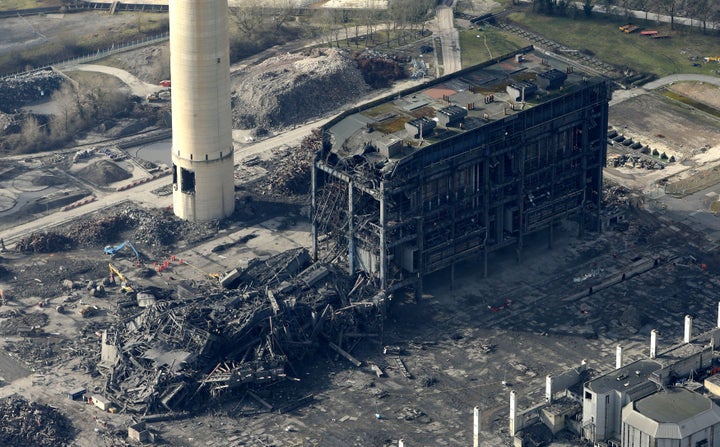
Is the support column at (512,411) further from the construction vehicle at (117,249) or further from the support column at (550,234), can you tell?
the construction vehicle at (117,249)

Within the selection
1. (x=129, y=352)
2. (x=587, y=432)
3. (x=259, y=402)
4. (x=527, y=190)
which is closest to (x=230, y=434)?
(x=259, y=402)

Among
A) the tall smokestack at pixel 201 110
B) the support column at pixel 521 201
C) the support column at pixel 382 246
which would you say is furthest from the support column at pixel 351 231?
the tall smokestack at pixel 201 110

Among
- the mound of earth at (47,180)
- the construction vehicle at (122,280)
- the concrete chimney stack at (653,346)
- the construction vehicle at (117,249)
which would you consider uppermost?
the mound of earth at (47,180)

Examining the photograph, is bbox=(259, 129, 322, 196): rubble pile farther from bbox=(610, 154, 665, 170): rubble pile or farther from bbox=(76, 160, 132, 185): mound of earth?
bbox=(610, 154, 665, 170): rubble pile

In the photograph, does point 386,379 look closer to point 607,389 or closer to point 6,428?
A: point 607,389

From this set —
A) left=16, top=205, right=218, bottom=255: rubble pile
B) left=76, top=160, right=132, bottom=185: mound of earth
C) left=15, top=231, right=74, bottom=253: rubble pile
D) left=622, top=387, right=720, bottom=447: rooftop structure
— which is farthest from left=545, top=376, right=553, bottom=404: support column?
left=76, top=160, right=132, bottom=185: mound of earth

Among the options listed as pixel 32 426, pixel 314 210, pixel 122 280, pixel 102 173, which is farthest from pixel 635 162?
pixel 32 426
